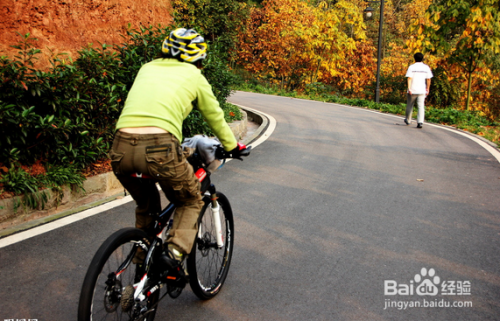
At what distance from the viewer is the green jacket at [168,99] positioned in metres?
2.81

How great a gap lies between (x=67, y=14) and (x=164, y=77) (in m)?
5.06

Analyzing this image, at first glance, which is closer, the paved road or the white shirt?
the paved road

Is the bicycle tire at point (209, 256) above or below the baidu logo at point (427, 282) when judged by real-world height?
above

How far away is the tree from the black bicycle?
17187mm

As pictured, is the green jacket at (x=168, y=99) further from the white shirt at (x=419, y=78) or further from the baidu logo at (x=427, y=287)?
the white shirt at (x=419, y=78)

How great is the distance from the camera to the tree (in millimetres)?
17125

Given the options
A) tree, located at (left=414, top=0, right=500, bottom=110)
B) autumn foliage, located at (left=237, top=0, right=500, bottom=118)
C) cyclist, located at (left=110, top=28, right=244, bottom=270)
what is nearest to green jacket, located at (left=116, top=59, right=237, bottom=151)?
cyclist, located at (left=110, top=28, right=244, bottom=270)

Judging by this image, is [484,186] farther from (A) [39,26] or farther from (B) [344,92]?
(B) [344,92]

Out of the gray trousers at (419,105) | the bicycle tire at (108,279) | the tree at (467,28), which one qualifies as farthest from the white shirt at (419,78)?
the bicycle tire at (108,279)

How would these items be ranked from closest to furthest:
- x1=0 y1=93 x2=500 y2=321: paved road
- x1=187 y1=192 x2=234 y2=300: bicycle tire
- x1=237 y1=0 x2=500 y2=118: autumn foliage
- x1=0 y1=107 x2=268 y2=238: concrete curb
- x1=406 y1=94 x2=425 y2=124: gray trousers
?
1. x1=187 y1=192 x2=234 y2=300: bicycle tire
2. x1=0 y1=93 x2=500 y2=321: paved road
3. x1=0 y1=107 x2=268 y2=238: concrete curb
4. x1=406 y1=94 x2=425 y2=124: gray trousers
5. x1=237 y1=0 x2=500 y2=118: autumn foliage

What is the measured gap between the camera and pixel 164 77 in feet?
9.59

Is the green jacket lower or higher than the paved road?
higher

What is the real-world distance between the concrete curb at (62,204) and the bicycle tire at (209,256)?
7.43 feet

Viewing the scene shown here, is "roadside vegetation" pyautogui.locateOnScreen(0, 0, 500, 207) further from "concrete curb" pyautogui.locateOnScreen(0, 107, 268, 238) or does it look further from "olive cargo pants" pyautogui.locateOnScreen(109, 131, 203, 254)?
"olive cargo pants" pyautogui.locateOnScreen(109, 131, 203, 254)
